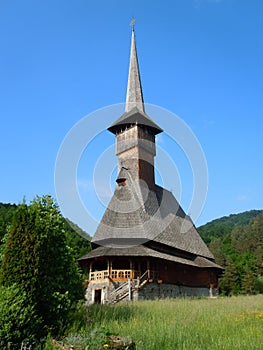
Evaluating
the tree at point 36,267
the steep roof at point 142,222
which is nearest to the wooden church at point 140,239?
the steep roof at point 142,222

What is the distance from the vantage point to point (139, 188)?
2775 cm

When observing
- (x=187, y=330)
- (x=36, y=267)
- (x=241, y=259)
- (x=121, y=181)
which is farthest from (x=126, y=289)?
(x=241, y=259)

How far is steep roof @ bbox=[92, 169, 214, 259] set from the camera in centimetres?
2417

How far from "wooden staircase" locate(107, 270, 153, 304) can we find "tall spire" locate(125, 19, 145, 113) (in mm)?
16462

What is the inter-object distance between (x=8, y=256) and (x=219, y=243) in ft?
250

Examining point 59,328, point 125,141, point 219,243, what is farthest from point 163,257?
point 219,243

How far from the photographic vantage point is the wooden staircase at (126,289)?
21609mm

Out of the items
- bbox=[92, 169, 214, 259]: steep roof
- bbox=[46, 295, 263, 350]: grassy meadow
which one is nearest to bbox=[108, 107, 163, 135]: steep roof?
bbox=[92, 169, 214, 259]: steep roof

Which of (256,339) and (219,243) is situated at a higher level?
(219,243)

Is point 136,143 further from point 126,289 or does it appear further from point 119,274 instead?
point 126,289

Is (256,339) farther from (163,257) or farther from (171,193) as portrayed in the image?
(171,193)

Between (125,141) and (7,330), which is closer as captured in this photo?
(7,330)

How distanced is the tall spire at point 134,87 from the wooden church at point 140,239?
9 centimetres

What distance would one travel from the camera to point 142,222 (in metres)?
24.8
